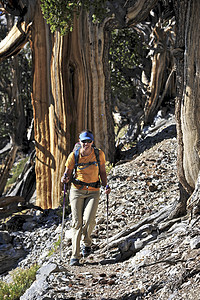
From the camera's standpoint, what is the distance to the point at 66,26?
5945 millimetres

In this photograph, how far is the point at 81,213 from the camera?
5.50 m

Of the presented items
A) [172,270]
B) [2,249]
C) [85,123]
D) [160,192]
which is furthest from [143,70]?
[172,270]

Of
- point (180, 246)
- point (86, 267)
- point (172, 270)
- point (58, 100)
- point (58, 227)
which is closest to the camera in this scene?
point (172, 270)

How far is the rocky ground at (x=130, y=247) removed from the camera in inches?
157

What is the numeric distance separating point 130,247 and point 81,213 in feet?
2.65

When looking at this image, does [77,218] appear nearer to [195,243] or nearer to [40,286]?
[40,286]

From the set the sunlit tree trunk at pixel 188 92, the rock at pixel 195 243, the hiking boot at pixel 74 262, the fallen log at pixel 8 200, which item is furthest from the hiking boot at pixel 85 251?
the fallen log at pixel 8 200

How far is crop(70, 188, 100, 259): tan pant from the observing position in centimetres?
540

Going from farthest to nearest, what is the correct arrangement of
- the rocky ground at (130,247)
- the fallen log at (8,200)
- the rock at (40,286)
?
the fallen log at (8,200), the rock at (40,286), the rocky ground at (130,247)

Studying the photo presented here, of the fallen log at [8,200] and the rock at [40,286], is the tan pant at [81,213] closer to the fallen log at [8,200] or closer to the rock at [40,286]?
the rock at [40,286]

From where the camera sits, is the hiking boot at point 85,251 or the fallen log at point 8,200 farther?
the fallen log at point 8,200

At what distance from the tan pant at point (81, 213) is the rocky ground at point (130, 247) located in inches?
14.3

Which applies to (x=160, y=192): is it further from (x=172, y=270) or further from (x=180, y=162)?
(x=172, y=270)

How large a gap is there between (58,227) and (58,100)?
122 inches
